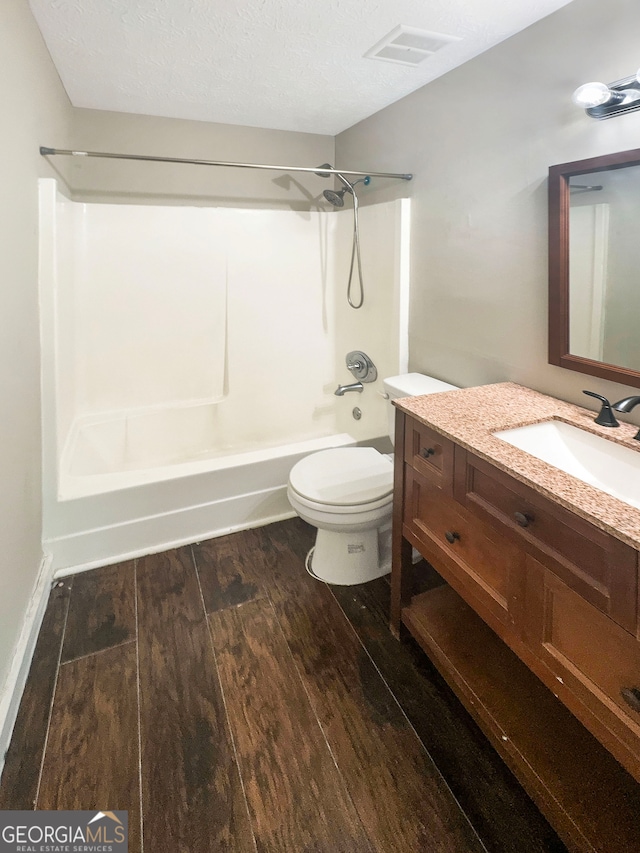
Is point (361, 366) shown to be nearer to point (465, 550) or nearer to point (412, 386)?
point (412, 386)

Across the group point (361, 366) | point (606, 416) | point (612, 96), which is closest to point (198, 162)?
point (361, 366)

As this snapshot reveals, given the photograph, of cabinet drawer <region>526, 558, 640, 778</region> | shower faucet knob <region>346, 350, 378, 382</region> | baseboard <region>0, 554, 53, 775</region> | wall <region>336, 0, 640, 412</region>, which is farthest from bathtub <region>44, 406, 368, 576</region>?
cabinet drawer <region>526, 558, 640, 778</region>

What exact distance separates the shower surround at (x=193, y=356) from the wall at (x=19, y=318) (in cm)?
14

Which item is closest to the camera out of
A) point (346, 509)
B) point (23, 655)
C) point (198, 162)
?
point (23, 655)

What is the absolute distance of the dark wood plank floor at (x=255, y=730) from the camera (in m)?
1.12

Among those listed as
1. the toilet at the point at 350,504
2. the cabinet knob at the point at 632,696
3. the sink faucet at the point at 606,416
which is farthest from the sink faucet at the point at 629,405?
the toilet at the point at 350,504

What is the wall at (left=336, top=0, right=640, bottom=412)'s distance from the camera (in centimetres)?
136

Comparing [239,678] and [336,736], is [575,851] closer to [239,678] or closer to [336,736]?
[336,736]

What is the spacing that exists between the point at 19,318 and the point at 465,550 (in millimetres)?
1614

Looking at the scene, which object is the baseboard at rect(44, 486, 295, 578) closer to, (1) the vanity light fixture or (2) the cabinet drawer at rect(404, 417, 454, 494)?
(2) the cabinet drawer at rect(404, 417, 454, 494)

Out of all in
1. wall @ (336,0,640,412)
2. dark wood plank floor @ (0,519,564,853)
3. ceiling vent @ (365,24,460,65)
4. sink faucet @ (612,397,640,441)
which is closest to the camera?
dark wood plank floor @ (0,519,564,853)

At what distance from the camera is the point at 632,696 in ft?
2.80

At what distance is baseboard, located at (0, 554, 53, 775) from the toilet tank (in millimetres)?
1479

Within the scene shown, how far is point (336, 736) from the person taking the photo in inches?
52.3
